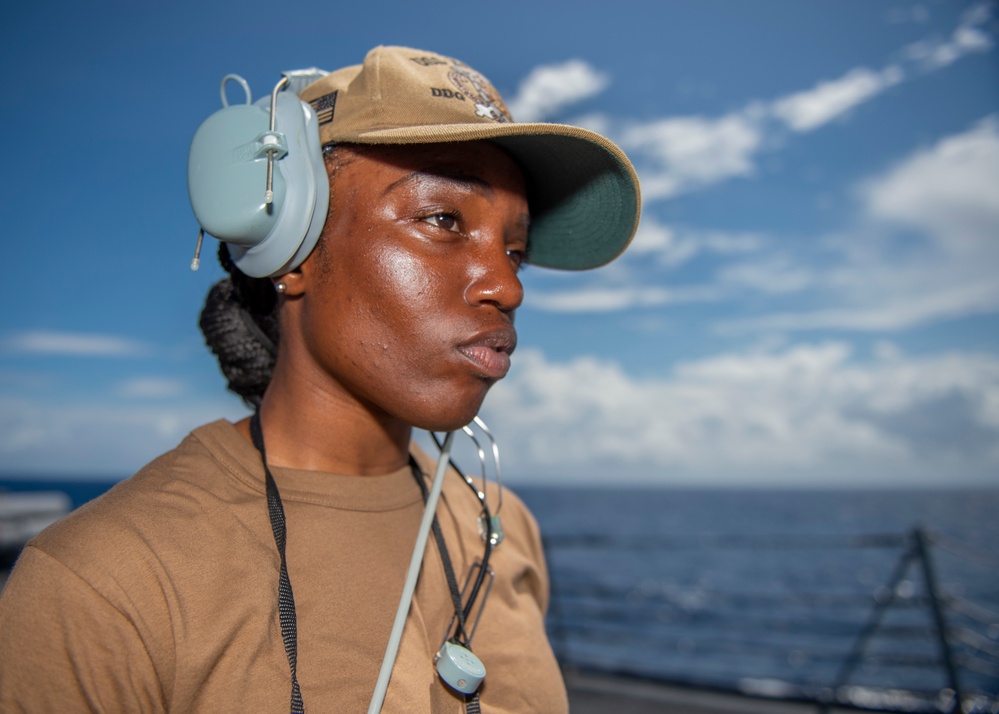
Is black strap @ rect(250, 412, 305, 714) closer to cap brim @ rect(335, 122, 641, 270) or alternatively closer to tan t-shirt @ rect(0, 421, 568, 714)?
tan t-shirt @ rect(0, 421, 568, 714)

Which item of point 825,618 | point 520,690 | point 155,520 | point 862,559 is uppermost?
point 155,520

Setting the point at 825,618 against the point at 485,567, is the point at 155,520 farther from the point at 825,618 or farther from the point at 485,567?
the point at 825,618

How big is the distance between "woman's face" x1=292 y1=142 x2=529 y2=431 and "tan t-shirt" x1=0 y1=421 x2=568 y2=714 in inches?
9.5

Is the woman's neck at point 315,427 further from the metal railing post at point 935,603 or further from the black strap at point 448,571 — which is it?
the metal railing post at point 935,603

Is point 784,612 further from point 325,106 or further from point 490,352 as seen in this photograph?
point 325,106

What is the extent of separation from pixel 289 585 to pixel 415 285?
0.49 m

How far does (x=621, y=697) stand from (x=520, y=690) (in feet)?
12.5

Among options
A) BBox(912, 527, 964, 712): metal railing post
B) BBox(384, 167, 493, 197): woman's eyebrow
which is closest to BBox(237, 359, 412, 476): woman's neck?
BBox(384, 167, 493, 197): woman's eyebrow

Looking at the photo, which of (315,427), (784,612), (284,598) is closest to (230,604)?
(284,598)

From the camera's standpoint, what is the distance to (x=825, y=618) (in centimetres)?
2270

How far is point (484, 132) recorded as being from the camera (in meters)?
1.03

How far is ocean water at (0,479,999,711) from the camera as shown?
13.5ft

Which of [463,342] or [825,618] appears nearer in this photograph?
[463,342]

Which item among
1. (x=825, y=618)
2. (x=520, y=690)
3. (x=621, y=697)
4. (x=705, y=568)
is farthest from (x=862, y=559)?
(x=520, y=690)
